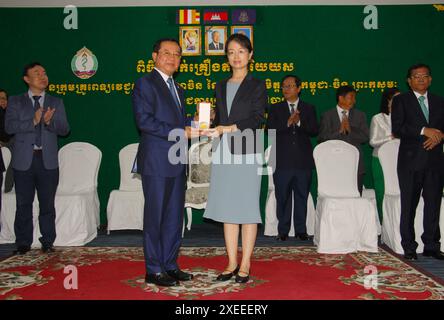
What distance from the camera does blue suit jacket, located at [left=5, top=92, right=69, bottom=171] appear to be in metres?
4.64

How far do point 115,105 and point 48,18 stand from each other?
5.35 feet

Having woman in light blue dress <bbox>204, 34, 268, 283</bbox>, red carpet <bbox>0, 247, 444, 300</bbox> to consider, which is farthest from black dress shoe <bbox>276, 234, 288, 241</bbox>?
woman in light blue dress <bbox>204, 34, 268, 283</bbox>

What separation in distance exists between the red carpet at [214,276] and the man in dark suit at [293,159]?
724mm

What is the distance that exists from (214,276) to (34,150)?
2.27 meters

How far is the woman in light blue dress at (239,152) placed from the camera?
11.3ft

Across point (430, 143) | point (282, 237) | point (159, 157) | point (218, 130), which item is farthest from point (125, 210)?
point (430, 143)

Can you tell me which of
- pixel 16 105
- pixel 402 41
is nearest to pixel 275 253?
pixel 16 105

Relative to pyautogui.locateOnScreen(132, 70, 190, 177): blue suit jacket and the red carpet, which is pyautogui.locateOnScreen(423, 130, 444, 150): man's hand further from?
pyautogui.locateOnScreen(132, 70, 190, 177): blue suit jacket

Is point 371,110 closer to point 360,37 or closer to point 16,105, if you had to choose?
point 360,37

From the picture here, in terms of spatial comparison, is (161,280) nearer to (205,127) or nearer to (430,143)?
(205,127)

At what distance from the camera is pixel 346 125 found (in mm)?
5832

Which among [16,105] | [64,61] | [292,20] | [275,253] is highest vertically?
[292,20]

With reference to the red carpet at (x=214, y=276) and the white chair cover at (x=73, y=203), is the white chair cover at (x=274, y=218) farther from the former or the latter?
the white chair cover at (x=73, y=203)
